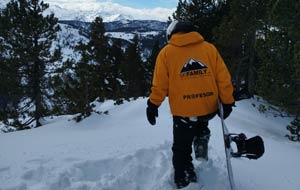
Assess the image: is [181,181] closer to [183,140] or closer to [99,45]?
[183,140]

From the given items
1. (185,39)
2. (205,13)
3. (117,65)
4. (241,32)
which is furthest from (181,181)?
(117,65)

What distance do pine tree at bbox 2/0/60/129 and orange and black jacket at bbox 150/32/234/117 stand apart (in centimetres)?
1529

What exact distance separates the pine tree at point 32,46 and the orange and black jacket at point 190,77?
602 inches

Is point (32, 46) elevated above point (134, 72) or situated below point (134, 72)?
above

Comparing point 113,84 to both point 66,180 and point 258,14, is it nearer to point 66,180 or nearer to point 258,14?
point 258,14

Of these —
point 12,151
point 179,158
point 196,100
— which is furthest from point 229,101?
point 12,151

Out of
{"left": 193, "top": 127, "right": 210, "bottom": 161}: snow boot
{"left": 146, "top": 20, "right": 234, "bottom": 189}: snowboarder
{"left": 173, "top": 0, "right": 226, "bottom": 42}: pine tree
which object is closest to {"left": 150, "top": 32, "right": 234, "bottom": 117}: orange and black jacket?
{"left": 146, "top": 20, "right": 234, "bottom": 189}: snowboarder

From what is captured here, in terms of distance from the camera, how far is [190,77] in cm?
436

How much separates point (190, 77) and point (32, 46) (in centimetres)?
1644

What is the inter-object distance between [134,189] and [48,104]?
17.8 m

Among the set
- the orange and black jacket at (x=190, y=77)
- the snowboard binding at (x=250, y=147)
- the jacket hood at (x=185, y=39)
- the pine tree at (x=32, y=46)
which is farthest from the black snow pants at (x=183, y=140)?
the pine tree at (x=32, y=46)

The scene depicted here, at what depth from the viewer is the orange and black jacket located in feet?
14.3

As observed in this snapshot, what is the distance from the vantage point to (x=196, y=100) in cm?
438

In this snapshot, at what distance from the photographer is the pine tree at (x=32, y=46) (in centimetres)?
1877
